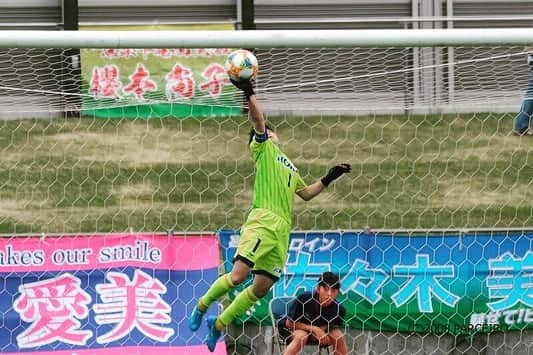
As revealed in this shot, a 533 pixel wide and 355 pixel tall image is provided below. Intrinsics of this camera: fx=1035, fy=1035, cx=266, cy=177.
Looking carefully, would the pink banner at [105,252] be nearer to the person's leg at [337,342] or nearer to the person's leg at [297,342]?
the person's leg at [297,342]

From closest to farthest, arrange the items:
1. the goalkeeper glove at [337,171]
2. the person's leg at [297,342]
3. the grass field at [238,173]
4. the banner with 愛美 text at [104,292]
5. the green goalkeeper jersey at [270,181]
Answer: the green goalkeeper jersey at [270,181] → the goalkeeper glove at [337,171] → the person's leg at [297,342] → the banner with 愛美 text at [104,292] → the grass field at [238,173]

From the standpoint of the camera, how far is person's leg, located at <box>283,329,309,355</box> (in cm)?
734

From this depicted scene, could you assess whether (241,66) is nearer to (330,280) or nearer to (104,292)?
(330,280)

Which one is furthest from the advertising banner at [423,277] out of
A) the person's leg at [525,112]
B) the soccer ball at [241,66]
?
the soccer ball at [241,66]

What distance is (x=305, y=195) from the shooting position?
6.71 m

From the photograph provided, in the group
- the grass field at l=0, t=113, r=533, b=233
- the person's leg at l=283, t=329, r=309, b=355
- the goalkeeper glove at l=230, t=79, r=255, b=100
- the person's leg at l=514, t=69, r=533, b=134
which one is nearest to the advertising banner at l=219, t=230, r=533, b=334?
the person's leg at l=283, t=329, r=309, b=355

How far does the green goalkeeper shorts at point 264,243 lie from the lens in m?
6.23

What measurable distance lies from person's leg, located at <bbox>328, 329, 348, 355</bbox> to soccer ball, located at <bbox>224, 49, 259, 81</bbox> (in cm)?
245

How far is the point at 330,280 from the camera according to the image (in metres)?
7.38

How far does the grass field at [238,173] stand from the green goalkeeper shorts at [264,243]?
248 cm

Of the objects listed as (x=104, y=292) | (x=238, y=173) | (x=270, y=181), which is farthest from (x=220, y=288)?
(x=238, y=173)

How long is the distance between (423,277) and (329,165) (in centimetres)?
256

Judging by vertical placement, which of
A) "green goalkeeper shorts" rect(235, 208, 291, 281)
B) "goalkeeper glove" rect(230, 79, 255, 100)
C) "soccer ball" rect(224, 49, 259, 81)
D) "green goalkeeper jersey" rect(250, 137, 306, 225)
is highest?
"soccer ball" rect(224, 49, 259, 81)

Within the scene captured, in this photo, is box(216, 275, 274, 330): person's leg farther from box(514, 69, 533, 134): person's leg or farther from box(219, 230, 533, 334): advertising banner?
box(514, 69, 533, 134): person's leg
